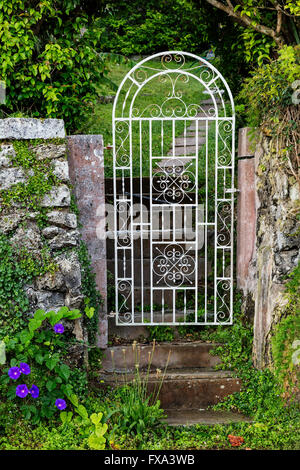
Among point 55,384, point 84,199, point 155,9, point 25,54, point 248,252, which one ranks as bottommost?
point 55,384

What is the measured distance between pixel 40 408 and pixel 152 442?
855mm

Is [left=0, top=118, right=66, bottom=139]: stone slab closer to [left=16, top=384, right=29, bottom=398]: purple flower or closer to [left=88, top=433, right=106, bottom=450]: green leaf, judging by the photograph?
[left=16, top=384, right=29, bottom=398]: purple flower

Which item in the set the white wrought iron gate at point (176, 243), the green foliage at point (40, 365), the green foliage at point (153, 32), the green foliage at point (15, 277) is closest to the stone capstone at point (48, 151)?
the white wrought iron gate at point (176, 243)

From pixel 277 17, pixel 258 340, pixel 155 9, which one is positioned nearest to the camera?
pixel 258 340

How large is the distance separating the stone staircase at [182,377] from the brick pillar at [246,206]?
0.84m

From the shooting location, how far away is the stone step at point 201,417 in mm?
4191

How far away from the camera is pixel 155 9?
1304 centimetres

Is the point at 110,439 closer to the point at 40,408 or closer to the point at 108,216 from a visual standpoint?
the point at 40,408

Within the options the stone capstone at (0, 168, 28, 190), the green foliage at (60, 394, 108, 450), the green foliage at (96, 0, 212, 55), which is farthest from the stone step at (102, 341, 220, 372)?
the green foliage at (96, 0, 212, 55)

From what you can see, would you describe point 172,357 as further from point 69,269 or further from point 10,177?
point 10,177

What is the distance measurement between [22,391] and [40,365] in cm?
23

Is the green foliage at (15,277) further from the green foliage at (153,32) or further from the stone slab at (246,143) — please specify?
the green foliage at (153,32)

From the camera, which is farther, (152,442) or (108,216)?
(108,216)

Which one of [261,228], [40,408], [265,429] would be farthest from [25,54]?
[265,429]
